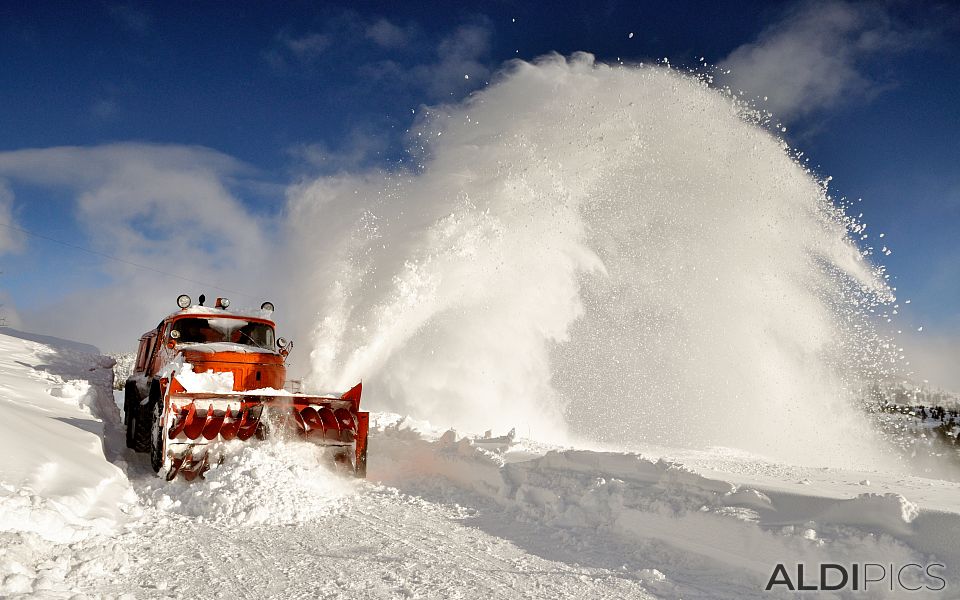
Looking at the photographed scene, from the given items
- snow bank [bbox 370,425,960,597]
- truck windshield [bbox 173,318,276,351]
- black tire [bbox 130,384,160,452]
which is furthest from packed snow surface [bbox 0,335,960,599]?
truck windshield [bbox 173,318,276,351]

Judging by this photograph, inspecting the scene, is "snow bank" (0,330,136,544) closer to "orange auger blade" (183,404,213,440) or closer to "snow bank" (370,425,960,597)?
"orange auger blade" (183,404,213,440)

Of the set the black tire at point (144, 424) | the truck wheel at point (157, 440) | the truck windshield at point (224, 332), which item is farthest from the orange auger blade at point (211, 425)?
the truck windshield at point (224, 332)

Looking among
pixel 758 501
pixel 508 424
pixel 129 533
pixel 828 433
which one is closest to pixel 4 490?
pixel 129 533

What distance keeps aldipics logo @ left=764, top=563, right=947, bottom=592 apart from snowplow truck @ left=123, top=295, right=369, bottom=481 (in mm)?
5053

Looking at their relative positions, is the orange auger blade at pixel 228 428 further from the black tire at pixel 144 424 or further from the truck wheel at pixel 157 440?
the black tire at pixel 144 424

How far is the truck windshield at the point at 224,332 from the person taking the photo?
8.78 meters

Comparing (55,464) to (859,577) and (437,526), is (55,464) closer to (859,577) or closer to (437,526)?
(437,526)

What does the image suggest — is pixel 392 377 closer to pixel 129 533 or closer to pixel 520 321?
pixel 520 321

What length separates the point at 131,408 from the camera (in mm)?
9867

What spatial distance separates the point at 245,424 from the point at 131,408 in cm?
423

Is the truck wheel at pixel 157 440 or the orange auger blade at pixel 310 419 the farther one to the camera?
the orange auger blade at pixel 310 419

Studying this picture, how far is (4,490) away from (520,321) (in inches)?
468

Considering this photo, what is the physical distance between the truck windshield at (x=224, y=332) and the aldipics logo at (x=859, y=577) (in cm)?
782

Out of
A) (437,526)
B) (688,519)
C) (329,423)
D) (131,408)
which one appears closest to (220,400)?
(329,423)
